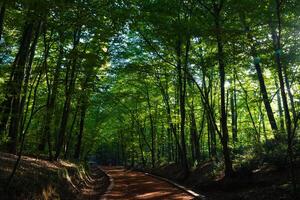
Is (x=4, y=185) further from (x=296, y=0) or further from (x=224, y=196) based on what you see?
(x=296, y=0)

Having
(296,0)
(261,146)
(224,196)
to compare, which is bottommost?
(224,196)

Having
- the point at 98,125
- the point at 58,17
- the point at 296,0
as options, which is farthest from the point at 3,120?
the point at 98,125

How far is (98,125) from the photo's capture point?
43938 millimetres

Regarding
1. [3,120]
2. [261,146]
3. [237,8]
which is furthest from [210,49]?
[3,120]

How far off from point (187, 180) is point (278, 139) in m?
5.73

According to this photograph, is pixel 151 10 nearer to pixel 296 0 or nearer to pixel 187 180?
pixel 296 0

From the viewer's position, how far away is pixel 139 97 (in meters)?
32.8

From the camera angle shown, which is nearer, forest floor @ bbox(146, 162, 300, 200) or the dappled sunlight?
the dappled sunlight

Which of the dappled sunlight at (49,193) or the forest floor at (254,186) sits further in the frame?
the forest floor at (254,186)

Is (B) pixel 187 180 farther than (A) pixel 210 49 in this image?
No

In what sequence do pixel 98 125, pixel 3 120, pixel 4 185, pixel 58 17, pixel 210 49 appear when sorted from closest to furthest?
1. pixel 4 185
2. pixel 58 17
3. pixel 3 120
4. pixel 210 49
5. pixel 98 125

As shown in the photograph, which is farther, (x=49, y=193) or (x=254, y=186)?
(x=254, y=186)

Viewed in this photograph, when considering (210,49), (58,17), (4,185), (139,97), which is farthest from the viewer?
(139,97)

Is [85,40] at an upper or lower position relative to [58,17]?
upper
